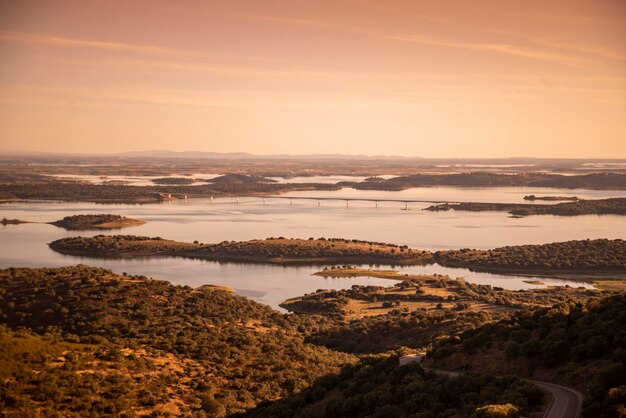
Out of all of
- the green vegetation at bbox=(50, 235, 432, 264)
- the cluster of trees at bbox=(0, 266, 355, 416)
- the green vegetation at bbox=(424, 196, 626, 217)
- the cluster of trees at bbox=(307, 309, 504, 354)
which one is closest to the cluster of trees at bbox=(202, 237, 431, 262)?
the green vegetation at bbox=(50, 235, 432, 264)

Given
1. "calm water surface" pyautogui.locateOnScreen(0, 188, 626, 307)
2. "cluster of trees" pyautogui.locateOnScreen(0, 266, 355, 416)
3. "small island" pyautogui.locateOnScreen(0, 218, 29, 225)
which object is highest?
"cluster of trees" pyautogui.locateOnScreen(0, 266, 355, 416)

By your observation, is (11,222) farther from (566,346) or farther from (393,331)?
(566,346)

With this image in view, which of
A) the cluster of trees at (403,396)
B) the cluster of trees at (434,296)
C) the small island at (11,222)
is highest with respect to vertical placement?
the cluster of trees at (403,396)

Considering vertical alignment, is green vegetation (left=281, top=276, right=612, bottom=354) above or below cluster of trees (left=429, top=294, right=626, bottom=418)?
below

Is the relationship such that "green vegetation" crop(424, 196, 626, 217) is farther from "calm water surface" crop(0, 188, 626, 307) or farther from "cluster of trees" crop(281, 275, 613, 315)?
"cluster of trees" crop(281, 275, 613, 315)

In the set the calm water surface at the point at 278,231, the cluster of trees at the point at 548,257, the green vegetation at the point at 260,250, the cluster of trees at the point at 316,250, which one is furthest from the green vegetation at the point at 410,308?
the green vegetation at the point at 260,250

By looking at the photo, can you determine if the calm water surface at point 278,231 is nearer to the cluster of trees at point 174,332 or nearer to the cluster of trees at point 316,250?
the cluster of trees at point 316,250
